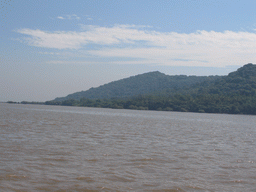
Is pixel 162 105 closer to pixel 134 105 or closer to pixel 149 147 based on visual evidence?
pixel 134 105

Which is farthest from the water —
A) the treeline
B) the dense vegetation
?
the dense vegetation

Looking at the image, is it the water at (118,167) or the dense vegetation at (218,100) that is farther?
the dense vegetation at (218,100)

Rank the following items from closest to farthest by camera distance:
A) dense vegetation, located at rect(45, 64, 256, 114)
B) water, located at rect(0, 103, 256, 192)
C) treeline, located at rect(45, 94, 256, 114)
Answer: water, located at rect(0, 103, 256, 192)
treeline, located at rect(45, 94, 256, 114)
dense vegetation, located at rect(45, 64, 256, 114)

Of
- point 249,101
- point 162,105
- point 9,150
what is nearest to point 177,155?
point 9,150

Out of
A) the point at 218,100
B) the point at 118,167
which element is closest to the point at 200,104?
the point at 218,100

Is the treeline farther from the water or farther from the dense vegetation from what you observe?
the water

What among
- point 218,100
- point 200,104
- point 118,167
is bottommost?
point 118,167

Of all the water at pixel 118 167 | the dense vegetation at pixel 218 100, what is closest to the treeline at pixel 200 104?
the dense vegetation at pixel 218 100

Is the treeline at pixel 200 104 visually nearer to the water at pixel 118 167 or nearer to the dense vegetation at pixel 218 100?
the dense vegetation at pixel 218 100

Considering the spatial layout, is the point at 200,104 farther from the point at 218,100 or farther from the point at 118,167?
the point at 118,167

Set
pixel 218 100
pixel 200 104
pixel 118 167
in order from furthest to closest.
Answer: pixel 200 104 < pixel 218 100 < pixel 118 167

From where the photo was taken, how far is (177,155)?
15.8 m

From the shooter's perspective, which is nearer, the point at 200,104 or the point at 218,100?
the point at 218,100

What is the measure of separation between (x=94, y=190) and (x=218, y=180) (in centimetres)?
500
